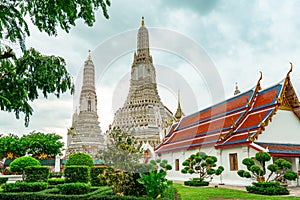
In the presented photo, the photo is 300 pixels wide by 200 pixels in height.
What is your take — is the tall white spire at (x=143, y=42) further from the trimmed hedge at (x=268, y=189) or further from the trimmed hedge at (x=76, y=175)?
the trimmed hedge at (x=268, y=189)

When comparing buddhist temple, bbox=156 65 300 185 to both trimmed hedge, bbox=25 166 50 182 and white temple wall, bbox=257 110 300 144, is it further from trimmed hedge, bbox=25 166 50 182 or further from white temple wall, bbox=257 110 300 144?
trimmed hedge, bbox=25 166 50 182

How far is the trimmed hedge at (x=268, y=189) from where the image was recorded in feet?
38.4

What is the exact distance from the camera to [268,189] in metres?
11.8

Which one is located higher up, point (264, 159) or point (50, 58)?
point (50, 58)

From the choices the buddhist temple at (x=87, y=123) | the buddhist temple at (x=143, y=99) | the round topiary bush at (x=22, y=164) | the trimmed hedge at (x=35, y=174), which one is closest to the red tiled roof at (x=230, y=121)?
the trimmed hedge at (x=35, y=174)

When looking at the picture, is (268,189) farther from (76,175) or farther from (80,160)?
(80,160)

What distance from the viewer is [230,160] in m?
16.7

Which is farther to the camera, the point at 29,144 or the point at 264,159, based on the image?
the point at 29,144

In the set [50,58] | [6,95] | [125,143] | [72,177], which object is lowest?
[72,177]

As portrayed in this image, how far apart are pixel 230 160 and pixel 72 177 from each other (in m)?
9.13

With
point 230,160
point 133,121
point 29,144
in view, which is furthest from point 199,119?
point 133,121

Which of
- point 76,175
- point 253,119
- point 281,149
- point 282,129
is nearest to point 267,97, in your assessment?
point 253,119

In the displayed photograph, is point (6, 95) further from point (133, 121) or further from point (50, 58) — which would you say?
point (133, 121)

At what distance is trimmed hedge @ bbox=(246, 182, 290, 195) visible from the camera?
38.4ft
